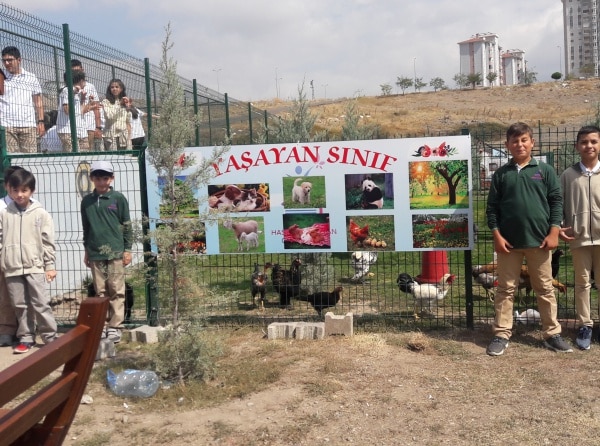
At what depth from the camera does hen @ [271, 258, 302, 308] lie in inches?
302

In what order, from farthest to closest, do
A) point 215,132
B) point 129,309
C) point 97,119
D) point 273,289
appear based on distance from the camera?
point 215,132, point 97,119, point 273,289, point 129,309

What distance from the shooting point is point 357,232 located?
6543 millimetres

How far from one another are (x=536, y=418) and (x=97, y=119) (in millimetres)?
7364

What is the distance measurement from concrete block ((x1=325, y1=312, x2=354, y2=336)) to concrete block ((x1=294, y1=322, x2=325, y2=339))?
76mm

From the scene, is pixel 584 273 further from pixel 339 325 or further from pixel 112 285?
pixel 112 285

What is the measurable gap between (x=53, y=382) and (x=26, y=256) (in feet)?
14.5

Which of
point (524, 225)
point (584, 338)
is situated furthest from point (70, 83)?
point (584, 338)

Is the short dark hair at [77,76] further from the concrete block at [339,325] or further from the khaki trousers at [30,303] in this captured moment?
the concrete block at [339,325]

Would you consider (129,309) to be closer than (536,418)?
No

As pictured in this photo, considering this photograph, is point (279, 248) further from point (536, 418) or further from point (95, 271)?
point (536, 418)

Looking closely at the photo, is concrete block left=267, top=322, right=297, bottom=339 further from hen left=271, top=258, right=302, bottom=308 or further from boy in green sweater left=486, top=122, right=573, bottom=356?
boy in green sweater left=486, top=122, right=573, bottom=356

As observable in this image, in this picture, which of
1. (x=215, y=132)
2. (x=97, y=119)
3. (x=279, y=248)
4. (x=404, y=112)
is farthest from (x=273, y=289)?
(x=404, y=112)

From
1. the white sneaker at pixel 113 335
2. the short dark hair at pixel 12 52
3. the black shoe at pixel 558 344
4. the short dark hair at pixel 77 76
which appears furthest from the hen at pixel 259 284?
the short dark hair at pixel 12 52

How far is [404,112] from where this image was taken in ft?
165
